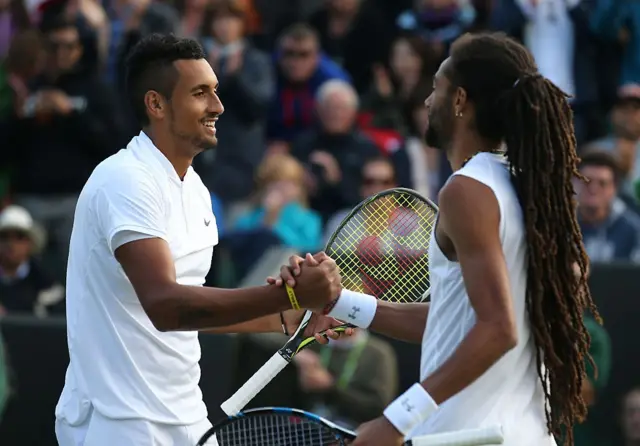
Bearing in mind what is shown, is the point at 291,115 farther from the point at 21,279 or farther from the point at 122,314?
the point at 122,314

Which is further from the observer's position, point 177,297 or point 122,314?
point 122,314

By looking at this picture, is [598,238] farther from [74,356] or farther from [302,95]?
[74,356]

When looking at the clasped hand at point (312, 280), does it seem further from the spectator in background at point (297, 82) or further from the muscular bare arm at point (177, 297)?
the spectator in background at point (297, 82)

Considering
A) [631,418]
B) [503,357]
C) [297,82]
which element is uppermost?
[503,357]

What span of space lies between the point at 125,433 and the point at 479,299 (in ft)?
4.11

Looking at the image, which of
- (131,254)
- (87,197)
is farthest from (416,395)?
(87,197)

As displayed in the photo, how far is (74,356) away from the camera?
4.55 metres

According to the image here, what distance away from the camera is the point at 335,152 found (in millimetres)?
10141

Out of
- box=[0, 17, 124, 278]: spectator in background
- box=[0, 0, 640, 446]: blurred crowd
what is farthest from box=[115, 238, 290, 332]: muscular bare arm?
box=[0, 17, 124, 278]: spectator in background

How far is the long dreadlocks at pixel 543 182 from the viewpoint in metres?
4.04

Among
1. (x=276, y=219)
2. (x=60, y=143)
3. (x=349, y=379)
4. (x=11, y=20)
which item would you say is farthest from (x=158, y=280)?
(x=11, y=20)

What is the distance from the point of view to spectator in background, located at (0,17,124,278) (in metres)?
10.0

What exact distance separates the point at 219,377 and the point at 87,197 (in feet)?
14.0

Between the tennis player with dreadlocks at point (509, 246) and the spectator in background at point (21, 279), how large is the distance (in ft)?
18.1
